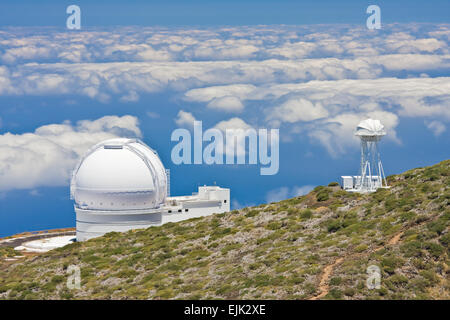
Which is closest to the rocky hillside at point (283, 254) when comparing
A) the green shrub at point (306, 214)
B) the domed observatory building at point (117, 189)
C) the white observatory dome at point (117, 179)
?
the green shrub at point (306, 214)

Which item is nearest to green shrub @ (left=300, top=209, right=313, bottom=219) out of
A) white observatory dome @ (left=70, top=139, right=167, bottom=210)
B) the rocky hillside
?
the rocky hillside

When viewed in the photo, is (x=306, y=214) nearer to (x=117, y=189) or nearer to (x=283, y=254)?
(x=283, y=254)

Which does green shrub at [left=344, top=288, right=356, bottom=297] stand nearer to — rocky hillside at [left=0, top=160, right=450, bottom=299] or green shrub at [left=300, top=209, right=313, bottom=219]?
rocky hillside at [left=0, top=160, right=450, bottom=299]

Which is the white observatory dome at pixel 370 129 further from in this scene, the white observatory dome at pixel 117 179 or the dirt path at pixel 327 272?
the white observatory dome at pixel 117 179
